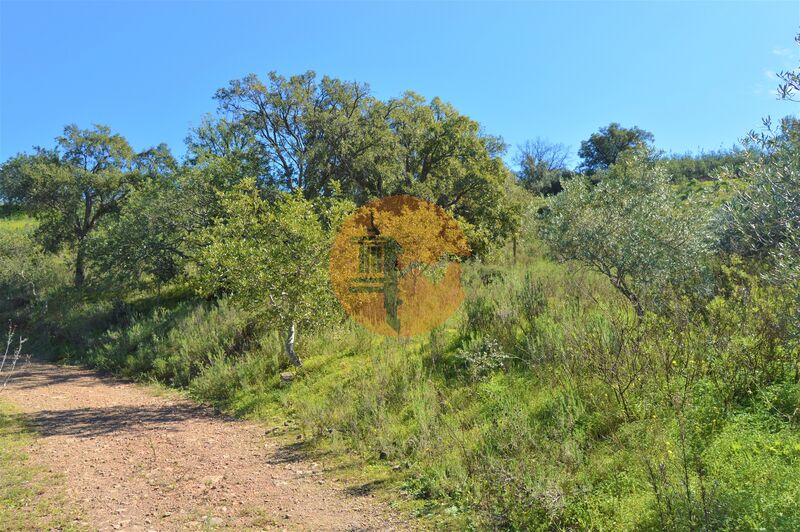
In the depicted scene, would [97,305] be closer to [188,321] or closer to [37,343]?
[37,343]

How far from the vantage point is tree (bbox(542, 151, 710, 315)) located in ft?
27.3

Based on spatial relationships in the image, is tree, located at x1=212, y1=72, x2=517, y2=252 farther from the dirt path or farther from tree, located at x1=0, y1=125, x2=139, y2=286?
the dirt path

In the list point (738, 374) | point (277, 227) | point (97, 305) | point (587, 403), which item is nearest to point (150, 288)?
point (97, 305)

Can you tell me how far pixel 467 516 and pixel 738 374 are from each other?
3622mm

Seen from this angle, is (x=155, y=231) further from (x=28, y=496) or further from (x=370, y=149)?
(x=28, y=496)

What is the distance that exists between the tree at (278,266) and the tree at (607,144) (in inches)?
1691

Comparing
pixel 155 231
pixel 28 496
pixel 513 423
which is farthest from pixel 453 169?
pixel 28 496

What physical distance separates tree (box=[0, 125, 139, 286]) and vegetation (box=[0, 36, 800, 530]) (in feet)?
16.8

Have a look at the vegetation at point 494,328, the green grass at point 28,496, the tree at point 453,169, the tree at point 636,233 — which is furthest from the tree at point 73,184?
the tree at point 636,233

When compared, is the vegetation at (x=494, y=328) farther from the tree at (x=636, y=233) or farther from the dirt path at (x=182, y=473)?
the dirt path at (x=182, y=473)

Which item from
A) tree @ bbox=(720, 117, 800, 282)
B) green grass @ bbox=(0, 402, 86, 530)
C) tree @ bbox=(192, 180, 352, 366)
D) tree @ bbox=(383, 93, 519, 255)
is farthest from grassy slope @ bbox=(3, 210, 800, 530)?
tree @ bbox=(383, 93, 519, 255)

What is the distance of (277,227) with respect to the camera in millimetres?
10047

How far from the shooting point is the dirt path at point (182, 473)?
488cm

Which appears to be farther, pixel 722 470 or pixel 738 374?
pixel 738 374
